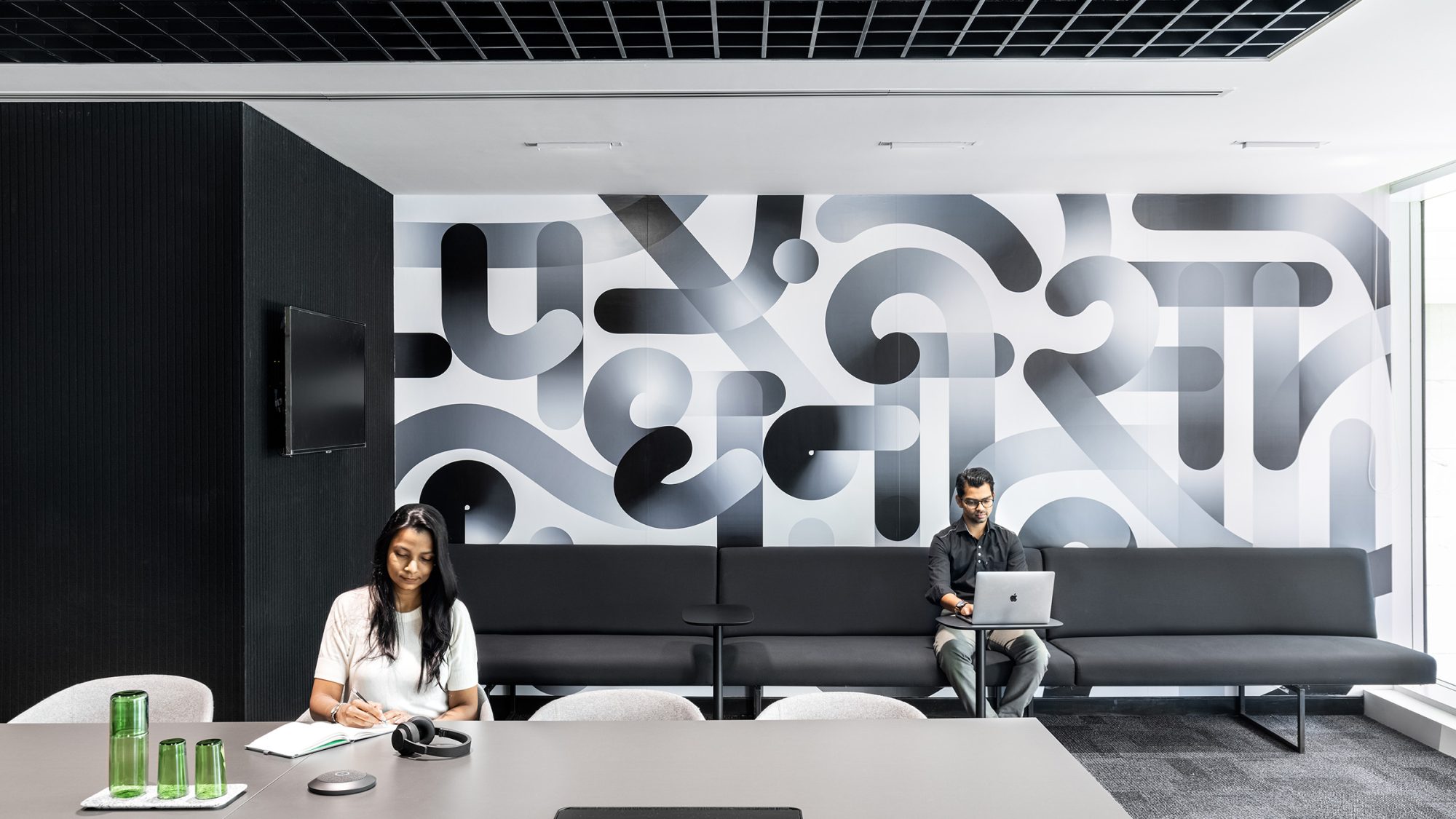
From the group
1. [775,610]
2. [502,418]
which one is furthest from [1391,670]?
[502,418]

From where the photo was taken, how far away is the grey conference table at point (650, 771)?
190 cm

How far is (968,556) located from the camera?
15.6ft

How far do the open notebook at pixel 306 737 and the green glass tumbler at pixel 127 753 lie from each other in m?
0.32

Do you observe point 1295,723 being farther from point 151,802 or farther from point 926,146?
point 151,802

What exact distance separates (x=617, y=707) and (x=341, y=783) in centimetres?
81

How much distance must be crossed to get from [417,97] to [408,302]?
1993mm

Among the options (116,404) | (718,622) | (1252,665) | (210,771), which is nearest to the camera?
(210,771)

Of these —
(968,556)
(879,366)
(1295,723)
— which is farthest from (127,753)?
(1295,723)

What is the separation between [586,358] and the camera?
17.5ft

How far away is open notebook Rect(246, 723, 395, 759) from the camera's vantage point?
2.19 m

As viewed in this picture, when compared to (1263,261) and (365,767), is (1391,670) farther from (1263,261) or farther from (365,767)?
(365,767)

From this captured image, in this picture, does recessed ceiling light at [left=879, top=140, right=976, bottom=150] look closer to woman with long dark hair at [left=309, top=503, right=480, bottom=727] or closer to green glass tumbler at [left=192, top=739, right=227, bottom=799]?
woman with long dark hair at [left=309, top=503, right=480, bottom=727]

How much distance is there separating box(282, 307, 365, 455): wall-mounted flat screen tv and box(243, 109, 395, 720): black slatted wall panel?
3.4 inches

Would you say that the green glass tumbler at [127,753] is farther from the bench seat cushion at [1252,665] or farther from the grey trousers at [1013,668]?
the bench seat cushion at [1252,665]
